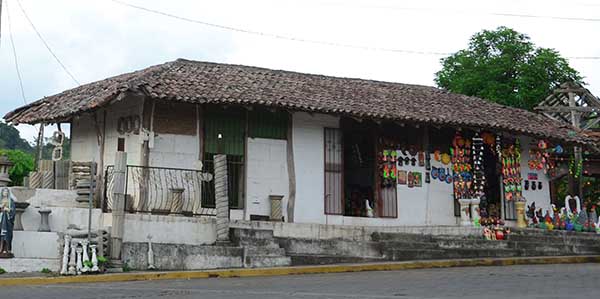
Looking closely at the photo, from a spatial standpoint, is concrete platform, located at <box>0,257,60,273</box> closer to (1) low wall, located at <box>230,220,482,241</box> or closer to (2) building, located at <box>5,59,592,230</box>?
(2) building, located at <box>5,59,592,230</box>

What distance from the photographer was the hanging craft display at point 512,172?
19938mm

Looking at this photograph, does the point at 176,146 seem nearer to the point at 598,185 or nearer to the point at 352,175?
the point at 352,175

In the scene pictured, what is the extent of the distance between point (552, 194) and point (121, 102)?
40.9 ft

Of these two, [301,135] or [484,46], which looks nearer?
[301,135]

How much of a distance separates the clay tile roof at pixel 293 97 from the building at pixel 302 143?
0.15 ft

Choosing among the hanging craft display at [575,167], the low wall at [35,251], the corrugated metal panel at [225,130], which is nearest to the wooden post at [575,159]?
the hanging craft display at [575,167]

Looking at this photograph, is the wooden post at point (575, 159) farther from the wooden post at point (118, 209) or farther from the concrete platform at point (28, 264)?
the concrete platform at point (28, 264)

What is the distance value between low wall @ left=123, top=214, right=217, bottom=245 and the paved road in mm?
2092

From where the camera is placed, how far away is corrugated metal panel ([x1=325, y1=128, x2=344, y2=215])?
17.9m

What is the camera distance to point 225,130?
17.0 m

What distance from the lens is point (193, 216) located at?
51.3 ft

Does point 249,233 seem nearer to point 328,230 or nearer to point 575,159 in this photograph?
point 328,230

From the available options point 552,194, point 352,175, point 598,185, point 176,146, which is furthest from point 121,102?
point 598,185

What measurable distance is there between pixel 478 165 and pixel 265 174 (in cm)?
601
